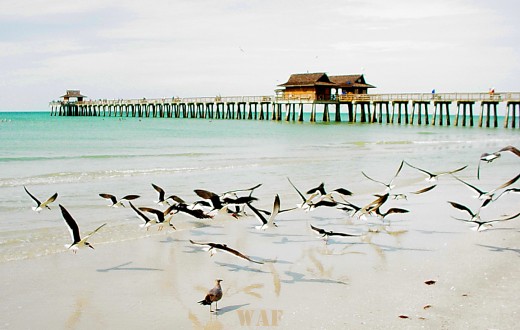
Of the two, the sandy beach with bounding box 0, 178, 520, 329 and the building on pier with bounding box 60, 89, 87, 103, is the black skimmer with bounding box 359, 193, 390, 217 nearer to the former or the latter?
the sandy beach with bounding box 0, 178, 520, 329

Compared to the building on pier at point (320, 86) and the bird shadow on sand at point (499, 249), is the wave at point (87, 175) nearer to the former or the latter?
the bird shadow on sand at point (499, 249)

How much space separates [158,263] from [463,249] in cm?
371

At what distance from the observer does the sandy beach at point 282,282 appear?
455cm

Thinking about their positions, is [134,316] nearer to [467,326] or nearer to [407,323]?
[407,323]

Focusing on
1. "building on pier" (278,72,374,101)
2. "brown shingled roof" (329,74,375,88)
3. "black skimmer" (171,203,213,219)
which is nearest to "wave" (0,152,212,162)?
"black skimmer" (171,203,213,219)

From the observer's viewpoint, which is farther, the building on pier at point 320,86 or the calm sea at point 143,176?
the building on pier at point 320,86

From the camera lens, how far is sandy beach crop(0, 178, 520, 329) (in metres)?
4.55

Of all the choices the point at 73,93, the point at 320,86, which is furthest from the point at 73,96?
the point at 320,86

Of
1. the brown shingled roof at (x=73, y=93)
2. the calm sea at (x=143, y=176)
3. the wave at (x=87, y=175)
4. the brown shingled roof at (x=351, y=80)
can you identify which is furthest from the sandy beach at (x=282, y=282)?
the brown shingled roof at (x=73, y=93)

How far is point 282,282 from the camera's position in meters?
5.45

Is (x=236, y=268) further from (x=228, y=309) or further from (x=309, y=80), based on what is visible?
(x=309, y=80)

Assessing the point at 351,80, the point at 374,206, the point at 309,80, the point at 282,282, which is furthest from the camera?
the point at 351,80

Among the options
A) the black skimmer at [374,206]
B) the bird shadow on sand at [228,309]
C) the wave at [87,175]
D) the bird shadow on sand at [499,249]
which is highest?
the black skimmer at [374,206]

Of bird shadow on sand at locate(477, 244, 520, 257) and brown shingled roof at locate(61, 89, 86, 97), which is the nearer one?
bird shadow on sand at locate(477, 244, 520, 257)
